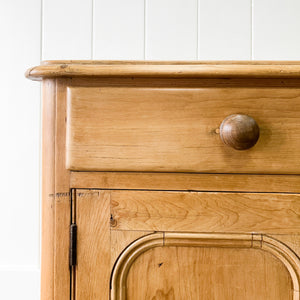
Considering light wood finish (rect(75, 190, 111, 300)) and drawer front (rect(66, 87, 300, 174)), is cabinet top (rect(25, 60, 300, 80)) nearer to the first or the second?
drawer front (rect(66, 87, 300, 174))

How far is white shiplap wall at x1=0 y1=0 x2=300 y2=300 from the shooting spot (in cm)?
90

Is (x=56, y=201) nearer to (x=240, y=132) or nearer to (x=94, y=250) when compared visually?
(x=94, y=250)

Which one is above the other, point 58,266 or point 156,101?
point 156,101

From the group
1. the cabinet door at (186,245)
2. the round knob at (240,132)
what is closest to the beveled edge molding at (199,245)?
the cabinet door at (186,245)

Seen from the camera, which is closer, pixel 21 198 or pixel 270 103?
pixel 270 103

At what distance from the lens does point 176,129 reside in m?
0.43

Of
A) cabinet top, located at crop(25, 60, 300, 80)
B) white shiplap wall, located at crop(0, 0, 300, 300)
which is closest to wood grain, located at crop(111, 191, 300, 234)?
cabinet top, located at crop(25, 60, 300, 80)

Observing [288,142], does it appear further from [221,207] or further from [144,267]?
[144,267]

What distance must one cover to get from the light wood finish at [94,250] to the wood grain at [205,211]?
17mm

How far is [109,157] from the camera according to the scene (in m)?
0.44
